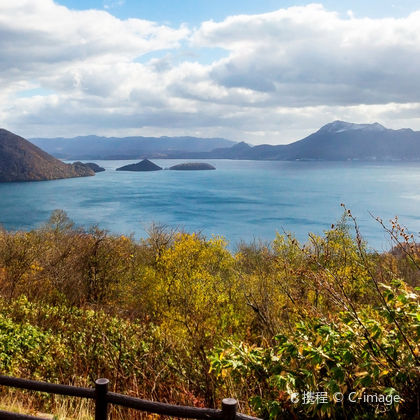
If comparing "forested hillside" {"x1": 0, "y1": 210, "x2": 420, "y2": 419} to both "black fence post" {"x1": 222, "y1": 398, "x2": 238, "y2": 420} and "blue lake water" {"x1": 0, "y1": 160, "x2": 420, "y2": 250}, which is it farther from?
"blue lake water" {"x1": 0, "y1": 160, "x2": 420, "y2": 250}

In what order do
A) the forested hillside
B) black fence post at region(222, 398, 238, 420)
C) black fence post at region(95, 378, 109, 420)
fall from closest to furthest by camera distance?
black fence post at region(222, 398, 238, 420) → the forested hillside → black fence post at region(95, 378, 109, 420)

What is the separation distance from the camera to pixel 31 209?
447ft

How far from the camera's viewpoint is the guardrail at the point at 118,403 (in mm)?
5125

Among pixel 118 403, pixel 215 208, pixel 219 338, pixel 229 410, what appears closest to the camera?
pixel 229 410

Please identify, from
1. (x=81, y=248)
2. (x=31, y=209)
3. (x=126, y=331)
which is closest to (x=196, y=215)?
(x=31, y=209)

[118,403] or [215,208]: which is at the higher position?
[118,403]

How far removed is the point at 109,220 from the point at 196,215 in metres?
27.7

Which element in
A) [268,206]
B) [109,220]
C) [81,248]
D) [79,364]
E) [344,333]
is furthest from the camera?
[268,206]

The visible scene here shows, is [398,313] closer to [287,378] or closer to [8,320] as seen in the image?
[287,378]

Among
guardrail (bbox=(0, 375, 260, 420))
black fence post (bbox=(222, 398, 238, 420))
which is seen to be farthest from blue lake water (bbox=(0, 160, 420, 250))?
black fence post (bbox=(222, 398, 238, 420))

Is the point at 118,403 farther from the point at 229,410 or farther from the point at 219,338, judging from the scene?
the point at 219,338

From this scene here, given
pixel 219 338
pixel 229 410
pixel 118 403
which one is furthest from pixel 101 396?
pixel 219 338

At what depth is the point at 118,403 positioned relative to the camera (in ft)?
18.6

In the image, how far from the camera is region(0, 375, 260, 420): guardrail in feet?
16.8
